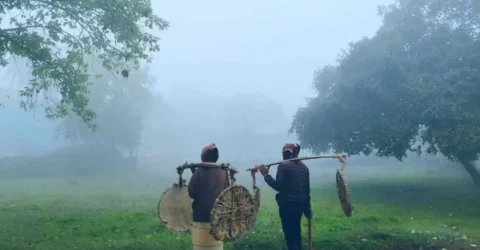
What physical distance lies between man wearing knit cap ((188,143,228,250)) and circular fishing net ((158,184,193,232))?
3.26ft

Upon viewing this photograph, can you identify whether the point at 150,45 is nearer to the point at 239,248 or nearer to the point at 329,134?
the point at 239,248

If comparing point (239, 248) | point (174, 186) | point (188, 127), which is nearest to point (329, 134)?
point (239, 248)

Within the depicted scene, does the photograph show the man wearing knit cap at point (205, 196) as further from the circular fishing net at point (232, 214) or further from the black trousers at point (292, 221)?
the black trousers at point (292, 221)

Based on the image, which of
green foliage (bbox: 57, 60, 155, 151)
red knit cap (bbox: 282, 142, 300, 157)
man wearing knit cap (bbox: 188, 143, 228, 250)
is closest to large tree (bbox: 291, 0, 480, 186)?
red knit cap (bbox: 282, 142, 300, 157)

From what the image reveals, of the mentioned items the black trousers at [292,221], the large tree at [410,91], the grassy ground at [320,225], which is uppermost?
the large tree at [410,91]

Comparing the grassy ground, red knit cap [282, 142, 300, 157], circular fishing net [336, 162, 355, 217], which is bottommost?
the grassy ground

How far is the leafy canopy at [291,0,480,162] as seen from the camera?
858 inches

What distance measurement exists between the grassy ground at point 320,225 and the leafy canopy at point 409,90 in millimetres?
2813

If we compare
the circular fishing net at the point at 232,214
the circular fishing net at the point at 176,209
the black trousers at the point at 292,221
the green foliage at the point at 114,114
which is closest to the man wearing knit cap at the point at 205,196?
the circular fishing net at the point at 232,214

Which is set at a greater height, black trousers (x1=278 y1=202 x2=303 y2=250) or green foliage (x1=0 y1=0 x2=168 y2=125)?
green foliage (x1=0 y1=0 x2=168 y2=125)

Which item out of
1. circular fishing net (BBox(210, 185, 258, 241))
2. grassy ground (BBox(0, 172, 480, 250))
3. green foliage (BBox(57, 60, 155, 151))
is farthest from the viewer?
green foliage (BBox(57, 60, 155, 151))

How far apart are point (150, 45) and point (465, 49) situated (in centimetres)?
1791

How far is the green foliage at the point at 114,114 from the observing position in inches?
2087

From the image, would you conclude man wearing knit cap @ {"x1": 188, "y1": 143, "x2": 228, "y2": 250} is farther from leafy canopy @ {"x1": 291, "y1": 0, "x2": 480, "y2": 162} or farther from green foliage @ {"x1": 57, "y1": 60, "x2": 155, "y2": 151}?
green foliage @ {"x1": 57, "y1": 60, "x2": 155, "y2": 151}
